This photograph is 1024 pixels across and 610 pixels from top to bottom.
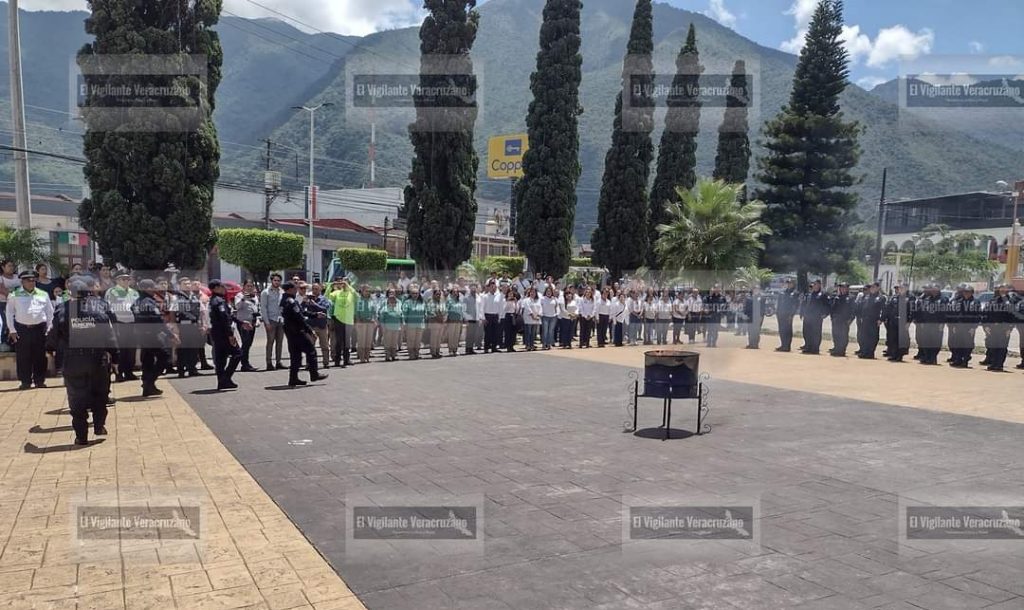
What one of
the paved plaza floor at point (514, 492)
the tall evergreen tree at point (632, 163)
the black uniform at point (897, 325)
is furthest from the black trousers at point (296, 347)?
the tall evergreen tree at point (632, 163)

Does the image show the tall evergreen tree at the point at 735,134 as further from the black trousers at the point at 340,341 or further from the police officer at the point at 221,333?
the police officer at the point at 221,333

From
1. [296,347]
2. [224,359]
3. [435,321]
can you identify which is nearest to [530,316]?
[435,321]

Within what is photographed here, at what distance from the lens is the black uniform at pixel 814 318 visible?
60.7 feet

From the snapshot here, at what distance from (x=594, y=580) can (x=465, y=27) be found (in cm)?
2280

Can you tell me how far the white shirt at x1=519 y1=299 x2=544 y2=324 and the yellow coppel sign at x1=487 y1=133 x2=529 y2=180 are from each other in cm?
5543

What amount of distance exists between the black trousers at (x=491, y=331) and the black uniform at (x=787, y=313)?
26.7ft

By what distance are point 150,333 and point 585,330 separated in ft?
38.2

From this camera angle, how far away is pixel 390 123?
13550 centimetres

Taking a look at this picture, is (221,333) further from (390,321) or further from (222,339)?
(390,321)

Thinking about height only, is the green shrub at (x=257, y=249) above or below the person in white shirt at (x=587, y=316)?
above

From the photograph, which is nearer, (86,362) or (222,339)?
(86,362)

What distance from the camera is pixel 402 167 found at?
4791 inches

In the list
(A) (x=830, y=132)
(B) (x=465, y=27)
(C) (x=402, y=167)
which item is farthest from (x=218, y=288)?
(C) (x=402, y=167)

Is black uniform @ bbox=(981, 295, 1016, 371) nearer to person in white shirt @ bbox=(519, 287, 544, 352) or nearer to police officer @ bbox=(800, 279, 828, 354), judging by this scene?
police officer @ bbox=(800, 279, 828, 354)
